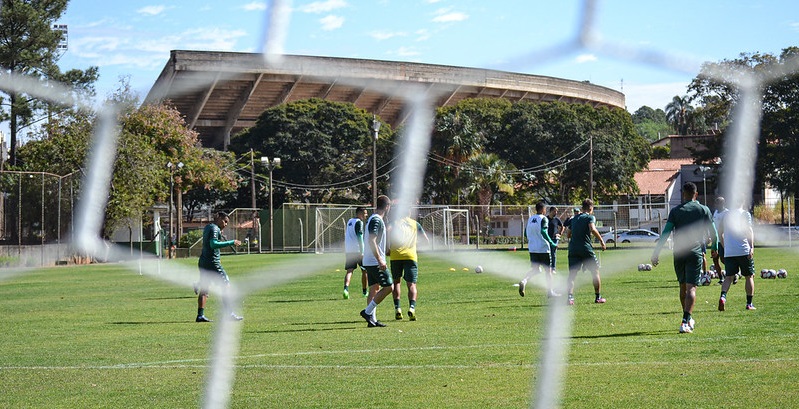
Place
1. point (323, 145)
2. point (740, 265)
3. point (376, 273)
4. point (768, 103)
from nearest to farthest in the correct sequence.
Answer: point (768, 103) < point (323, 145) < point (376, 273) < point (740, 265)

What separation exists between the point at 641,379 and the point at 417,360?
1818mm

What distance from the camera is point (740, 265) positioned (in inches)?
430

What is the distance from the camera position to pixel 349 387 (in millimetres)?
5863

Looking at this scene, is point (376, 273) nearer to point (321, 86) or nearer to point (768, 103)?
point (768, 103)

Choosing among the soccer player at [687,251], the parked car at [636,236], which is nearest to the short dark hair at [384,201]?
the soccer player at [687,251]

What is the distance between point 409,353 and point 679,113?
5683 millimetres

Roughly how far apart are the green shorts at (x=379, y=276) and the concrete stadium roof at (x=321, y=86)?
800 cm

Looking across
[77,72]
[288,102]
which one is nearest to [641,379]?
[288,102]

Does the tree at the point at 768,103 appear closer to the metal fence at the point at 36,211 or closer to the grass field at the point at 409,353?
the grass field at the point at 409,353

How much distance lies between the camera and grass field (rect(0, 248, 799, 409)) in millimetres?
5430

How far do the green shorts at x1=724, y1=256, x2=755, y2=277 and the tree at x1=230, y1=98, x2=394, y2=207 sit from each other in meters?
8.41

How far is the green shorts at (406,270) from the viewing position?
10453mm

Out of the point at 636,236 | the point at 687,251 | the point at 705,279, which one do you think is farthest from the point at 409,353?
the point at 636,236

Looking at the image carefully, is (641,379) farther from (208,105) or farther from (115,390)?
(208,105)
